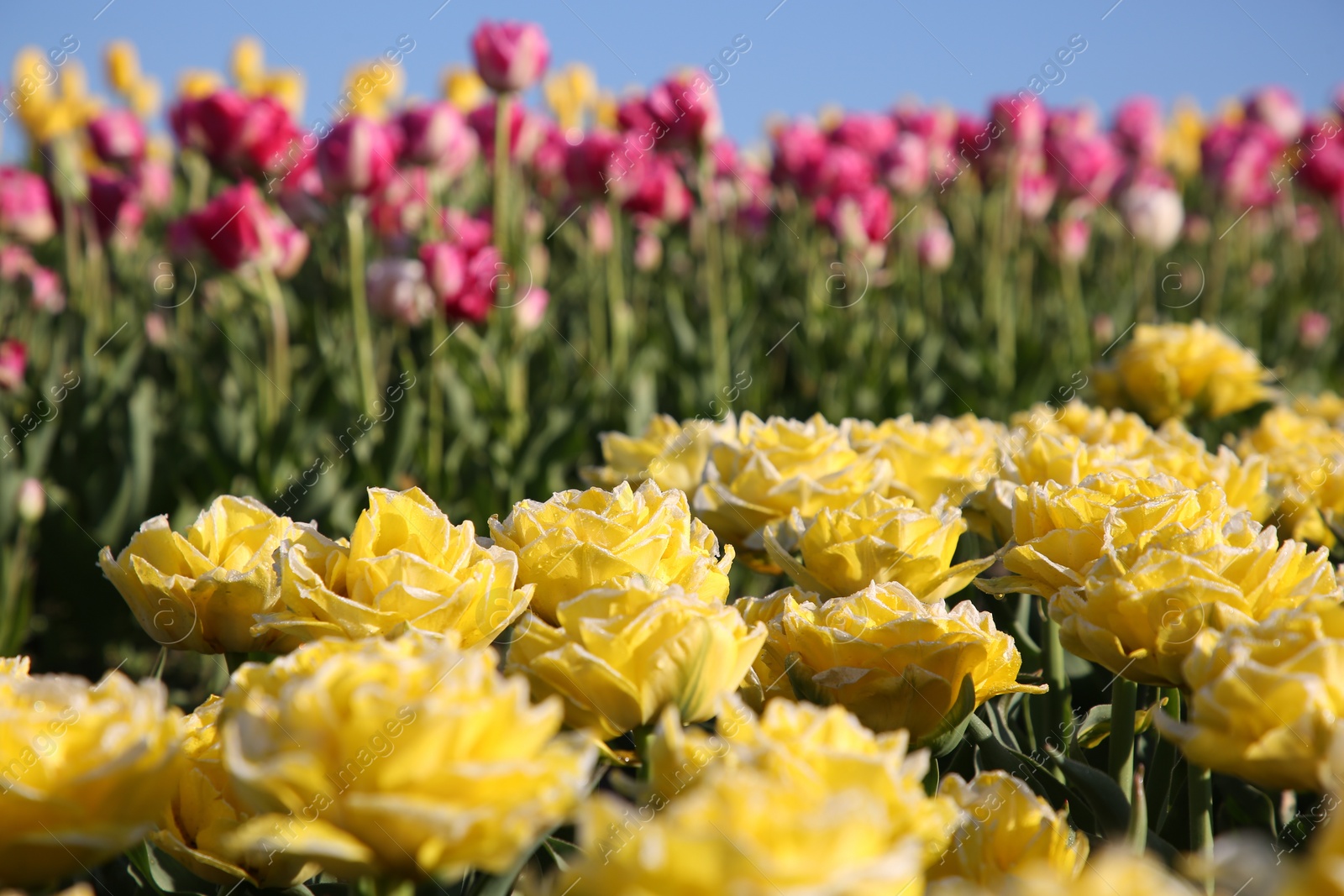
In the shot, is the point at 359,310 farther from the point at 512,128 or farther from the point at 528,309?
the point at 512,128

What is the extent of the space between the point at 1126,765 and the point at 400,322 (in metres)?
2.23

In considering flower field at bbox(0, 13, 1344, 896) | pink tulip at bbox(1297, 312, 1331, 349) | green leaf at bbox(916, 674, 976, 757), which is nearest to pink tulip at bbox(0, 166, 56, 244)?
flower field at bbox(0, 13, 1344, 896)

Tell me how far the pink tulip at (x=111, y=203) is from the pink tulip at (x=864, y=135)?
2682mm

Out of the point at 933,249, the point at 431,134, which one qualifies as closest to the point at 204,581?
the point at 431,134

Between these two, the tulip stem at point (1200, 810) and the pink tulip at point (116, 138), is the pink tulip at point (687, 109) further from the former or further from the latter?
the tulip stem at point (1200, 810)

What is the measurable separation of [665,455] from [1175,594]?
735 mm

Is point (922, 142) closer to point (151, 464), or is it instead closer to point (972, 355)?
point (972, 355)

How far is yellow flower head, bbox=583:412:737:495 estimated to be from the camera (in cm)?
139

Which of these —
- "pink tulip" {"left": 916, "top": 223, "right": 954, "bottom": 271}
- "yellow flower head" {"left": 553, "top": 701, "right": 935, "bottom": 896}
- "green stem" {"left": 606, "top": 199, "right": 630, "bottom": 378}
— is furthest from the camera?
"pink tulip" {"left": 916, "top": 223, "right": 954, "bottom": 271}

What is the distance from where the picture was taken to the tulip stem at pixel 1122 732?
0.92m

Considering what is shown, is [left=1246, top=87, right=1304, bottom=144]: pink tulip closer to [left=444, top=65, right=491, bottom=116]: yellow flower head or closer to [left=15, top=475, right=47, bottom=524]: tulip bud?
[left=444, top=65, right=491, bottom=116]: yellow flower head

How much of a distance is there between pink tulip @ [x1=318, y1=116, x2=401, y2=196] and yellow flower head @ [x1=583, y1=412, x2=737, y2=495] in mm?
1302

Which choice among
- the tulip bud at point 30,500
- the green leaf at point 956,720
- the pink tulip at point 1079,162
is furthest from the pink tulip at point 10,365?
the pink tulip at point 1079,162

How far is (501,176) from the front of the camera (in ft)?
8.98
